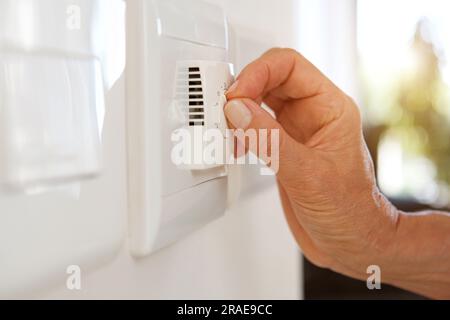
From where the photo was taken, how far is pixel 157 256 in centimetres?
41

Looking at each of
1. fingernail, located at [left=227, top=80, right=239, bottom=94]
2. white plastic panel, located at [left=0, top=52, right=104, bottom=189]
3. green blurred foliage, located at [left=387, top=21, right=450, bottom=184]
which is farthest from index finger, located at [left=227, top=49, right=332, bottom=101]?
green blurred foliage, located at [left=387, top=21, right=450, bottom=184]

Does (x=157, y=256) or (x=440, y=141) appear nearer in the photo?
(x=157, y=256)

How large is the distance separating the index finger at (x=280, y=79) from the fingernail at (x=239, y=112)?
0.5 inches

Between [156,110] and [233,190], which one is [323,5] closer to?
[233,190]

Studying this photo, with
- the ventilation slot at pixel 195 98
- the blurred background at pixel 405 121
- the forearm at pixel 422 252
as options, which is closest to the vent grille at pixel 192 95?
the ventilation slot at pixel 195 98

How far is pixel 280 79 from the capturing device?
18.0 inches

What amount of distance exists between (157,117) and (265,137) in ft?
0.28

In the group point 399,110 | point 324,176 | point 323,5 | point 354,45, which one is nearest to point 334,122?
point 324,176

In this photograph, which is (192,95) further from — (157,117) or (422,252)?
(422,252)

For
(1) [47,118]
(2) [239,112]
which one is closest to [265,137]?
(2) [239,112]

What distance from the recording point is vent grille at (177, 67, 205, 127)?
365mm

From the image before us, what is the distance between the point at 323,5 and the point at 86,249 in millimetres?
661

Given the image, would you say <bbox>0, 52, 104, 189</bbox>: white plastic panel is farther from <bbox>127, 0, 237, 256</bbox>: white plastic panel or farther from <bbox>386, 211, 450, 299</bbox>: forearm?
<bbox>386, 211, 450, 299</bbox>: forearm

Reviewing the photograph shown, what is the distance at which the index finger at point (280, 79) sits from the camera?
41 centimetres
